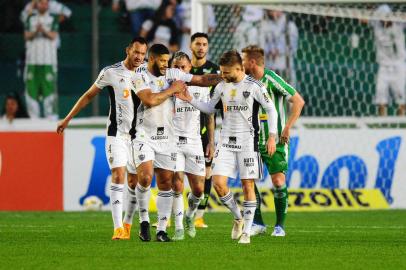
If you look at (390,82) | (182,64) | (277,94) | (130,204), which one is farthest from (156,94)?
(390,82)

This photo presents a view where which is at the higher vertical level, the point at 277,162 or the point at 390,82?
the point at 390,82

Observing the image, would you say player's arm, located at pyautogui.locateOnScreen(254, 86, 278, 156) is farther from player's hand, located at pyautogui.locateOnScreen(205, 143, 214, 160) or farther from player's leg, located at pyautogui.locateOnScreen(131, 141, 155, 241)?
player's hand, located at pyautogui.locateOnScreen(205, 143, 214, 160)

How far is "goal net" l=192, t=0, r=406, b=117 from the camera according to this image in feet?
61.6

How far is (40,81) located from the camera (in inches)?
791

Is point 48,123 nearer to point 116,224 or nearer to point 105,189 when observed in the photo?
point 105,189

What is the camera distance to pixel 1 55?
21.1m

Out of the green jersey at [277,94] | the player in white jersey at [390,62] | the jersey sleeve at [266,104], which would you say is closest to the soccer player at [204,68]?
the green jersey at [277,94]

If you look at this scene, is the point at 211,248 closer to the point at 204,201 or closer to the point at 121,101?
the point at 121,101

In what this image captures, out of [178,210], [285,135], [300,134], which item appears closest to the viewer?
[178,210]

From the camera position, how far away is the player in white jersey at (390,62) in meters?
19.0

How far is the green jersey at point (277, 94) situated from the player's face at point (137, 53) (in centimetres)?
168

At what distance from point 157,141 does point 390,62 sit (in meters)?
8.45

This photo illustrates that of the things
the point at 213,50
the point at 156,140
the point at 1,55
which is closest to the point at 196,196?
the point at 156,140

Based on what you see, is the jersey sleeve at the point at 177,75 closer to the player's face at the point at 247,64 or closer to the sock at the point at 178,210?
the player's face at the point at 247,64
